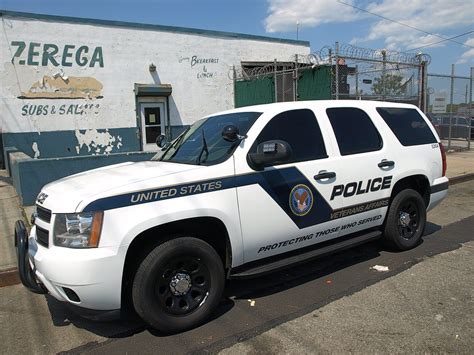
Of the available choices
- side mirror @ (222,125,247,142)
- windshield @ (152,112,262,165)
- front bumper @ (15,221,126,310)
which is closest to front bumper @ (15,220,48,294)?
front bumper @ (15,221,126,310)

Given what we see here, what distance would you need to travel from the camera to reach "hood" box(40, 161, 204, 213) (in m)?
3.39

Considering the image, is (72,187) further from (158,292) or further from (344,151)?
(344,151)

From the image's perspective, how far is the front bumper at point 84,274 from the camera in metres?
3.24

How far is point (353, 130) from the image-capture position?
4.97m

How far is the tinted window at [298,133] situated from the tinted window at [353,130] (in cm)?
29

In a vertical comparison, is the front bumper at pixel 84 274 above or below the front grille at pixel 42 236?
below

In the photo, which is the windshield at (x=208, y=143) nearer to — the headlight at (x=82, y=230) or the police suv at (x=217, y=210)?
the police suv at (x=217, y=210)

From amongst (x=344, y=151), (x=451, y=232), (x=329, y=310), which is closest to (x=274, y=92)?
(x=451, y=232)

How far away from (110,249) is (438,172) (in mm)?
4528

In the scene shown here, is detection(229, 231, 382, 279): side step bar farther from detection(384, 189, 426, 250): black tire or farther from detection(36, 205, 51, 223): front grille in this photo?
detection(36, 205, 51, 223): front grille

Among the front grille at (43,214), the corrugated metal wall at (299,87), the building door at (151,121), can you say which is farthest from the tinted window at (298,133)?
the building door at (151,121)

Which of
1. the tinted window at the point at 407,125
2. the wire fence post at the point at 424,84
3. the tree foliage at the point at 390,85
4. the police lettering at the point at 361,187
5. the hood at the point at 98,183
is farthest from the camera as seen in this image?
the wire fence post at the point at 424,84

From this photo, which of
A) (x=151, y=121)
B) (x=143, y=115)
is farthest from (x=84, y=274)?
(x=151, y=121)

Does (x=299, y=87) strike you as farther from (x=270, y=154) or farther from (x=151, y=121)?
(x=270, y=154)
